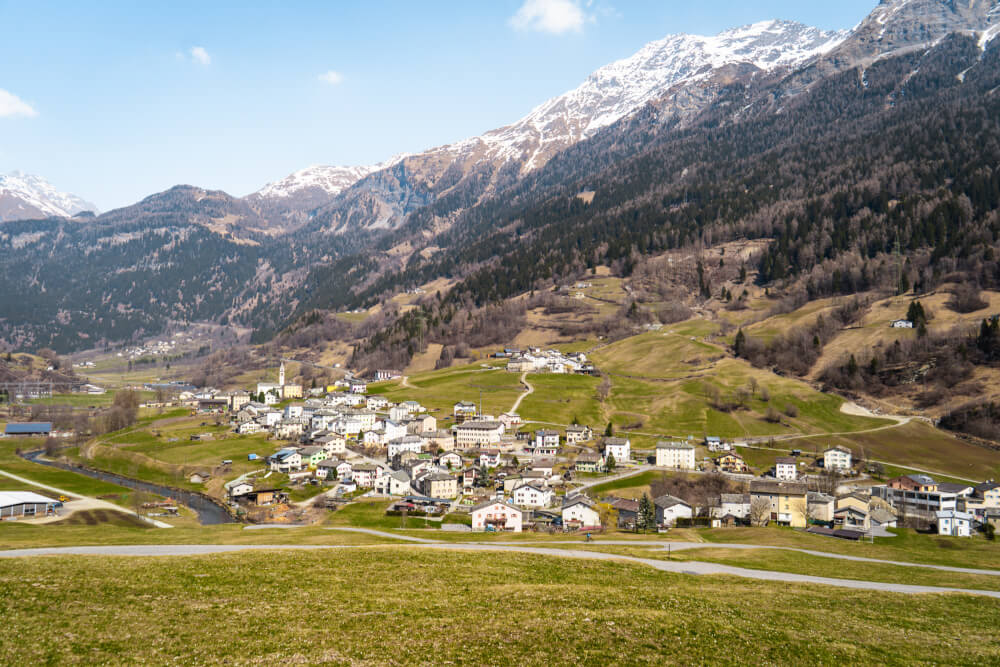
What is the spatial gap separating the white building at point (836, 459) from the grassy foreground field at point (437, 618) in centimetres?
8660

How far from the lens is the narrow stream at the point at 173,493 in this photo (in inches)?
3670

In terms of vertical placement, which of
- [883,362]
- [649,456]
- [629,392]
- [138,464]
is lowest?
[138,464]

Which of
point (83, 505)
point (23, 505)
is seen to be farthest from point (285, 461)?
point (23, 505)

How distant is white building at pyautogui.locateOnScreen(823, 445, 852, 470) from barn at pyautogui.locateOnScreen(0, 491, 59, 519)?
131469 millimetres

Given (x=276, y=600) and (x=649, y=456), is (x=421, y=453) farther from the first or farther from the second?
(x=276, y=600)

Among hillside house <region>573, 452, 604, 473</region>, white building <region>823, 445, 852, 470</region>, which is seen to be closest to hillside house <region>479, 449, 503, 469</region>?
hillside house <region>573, 452, 604, 473</region>

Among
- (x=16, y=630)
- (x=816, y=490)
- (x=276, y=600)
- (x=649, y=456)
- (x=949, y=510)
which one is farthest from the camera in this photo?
(x=649, y=456)

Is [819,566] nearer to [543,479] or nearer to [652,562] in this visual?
[652,562]

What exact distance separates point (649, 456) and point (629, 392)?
4766 centimetres

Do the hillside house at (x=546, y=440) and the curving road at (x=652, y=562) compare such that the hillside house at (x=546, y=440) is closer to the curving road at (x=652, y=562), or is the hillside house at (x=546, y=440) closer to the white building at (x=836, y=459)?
the white building at (x=836, y=459)

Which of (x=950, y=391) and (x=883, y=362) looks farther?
(x=883, y=362)

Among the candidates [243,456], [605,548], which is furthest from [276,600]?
[243,456]

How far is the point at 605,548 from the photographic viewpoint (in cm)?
4856

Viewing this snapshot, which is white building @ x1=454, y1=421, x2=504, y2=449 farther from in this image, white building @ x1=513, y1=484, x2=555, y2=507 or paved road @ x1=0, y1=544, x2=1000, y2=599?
paved road @ x1=0, y1=544, x2=1000, y2=599
